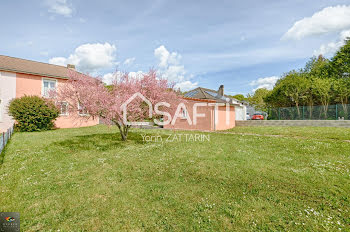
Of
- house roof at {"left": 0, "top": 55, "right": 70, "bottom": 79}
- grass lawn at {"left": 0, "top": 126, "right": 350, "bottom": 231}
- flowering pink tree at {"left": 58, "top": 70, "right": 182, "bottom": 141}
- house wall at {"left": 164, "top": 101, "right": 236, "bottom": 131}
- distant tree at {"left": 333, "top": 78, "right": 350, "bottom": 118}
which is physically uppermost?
house roof at {"left": 0, "top": 55, "right": 70, "bottom": 79}

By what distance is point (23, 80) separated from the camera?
63.0 feet

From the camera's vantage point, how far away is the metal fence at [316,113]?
20.4 m

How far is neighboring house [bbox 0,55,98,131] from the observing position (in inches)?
703

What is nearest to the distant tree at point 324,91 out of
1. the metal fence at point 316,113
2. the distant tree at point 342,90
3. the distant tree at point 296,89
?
the metal fence at point 316,113

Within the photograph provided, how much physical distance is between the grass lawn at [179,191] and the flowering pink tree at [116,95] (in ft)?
8.91

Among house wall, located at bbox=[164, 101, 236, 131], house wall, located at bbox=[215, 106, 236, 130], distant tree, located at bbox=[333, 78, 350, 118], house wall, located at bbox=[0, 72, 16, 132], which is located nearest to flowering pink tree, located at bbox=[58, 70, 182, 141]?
house wall, located at bbox=[164, 101, 236, 131]

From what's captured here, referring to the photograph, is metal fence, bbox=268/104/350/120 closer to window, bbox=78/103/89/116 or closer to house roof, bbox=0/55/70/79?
window, bbox=78/103/89/116

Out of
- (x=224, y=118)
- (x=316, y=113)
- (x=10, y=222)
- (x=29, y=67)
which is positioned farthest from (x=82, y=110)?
(x=316, y=113)

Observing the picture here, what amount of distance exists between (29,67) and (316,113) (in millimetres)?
36328

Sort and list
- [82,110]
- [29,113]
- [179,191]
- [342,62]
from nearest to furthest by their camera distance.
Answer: [179,191]
[82,110]
[29,113]
[342,62]

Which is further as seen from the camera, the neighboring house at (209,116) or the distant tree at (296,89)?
the distant tree at (296,89)

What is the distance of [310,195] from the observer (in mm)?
4355
